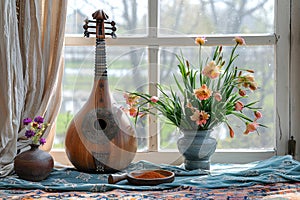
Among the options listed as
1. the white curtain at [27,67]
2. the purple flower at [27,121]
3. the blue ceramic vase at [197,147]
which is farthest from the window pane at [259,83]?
the purple flower at [27,121]

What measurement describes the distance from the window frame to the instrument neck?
21cm

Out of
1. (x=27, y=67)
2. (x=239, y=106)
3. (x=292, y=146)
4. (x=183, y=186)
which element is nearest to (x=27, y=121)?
(x=27, y=67)

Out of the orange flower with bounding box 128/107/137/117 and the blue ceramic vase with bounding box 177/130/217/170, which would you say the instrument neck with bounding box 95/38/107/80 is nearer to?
the orange flower with bounding box 128/107/137/117

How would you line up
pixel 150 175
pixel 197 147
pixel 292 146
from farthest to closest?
1. pixel 292 146
2. pixel 197 147
3. pixel 150 175

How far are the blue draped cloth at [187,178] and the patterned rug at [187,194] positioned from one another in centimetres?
3

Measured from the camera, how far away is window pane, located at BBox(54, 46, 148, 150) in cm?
182

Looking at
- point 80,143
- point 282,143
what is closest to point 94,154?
point 80,143

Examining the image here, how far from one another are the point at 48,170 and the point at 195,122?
536 millimetres

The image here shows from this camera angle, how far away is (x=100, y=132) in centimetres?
171

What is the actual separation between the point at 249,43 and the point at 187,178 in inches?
25.6

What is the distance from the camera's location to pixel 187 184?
1.58 meters

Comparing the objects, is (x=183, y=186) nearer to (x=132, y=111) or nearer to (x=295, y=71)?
(x=132, y=111)

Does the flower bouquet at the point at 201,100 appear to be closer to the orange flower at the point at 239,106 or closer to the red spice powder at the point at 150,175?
the orange flower at the point at 239,106

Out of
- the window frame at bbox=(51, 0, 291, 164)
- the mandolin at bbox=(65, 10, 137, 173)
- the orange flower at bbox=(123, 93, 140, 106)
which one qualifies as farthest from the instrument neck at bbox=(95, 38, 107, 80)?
the window frame at bbox=(51, 0, 291, 164)
